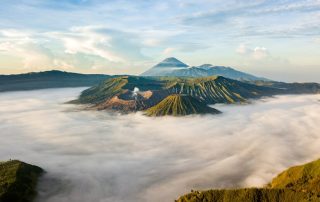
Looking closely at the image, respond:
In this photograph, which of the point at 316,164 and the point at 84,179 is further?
the point at 84,179

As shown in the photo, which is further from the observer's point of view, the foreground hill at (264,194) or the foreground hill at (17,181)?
the foreground hill at (17,181)

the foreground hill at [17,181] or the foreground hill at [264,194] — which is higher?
the foreground hill at [264,194]

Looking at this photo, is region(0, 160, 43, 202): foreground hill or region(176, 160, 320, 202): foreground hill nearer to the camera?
region(176, 160, 320, 202): foreground hill

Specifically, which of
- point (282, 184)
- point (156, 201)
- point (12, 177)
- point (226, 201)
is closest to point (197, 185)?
point (156, 201)

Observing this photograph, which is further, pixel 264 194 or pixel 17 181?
pixel 17 181

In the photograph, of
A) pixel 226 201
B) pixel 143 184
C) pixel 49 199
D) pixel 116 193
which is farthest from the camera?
pixel 143 184

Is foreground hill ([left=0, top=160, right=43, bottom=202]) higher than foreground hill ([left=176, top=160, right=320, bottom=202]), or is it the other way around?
foreground hill ([left=176, top=160, right=320, bottom=202])

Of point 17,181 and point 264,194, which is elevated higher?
point 264,194

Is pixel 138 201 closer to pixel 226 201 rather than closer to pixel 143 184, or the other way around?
pixel 143 184
